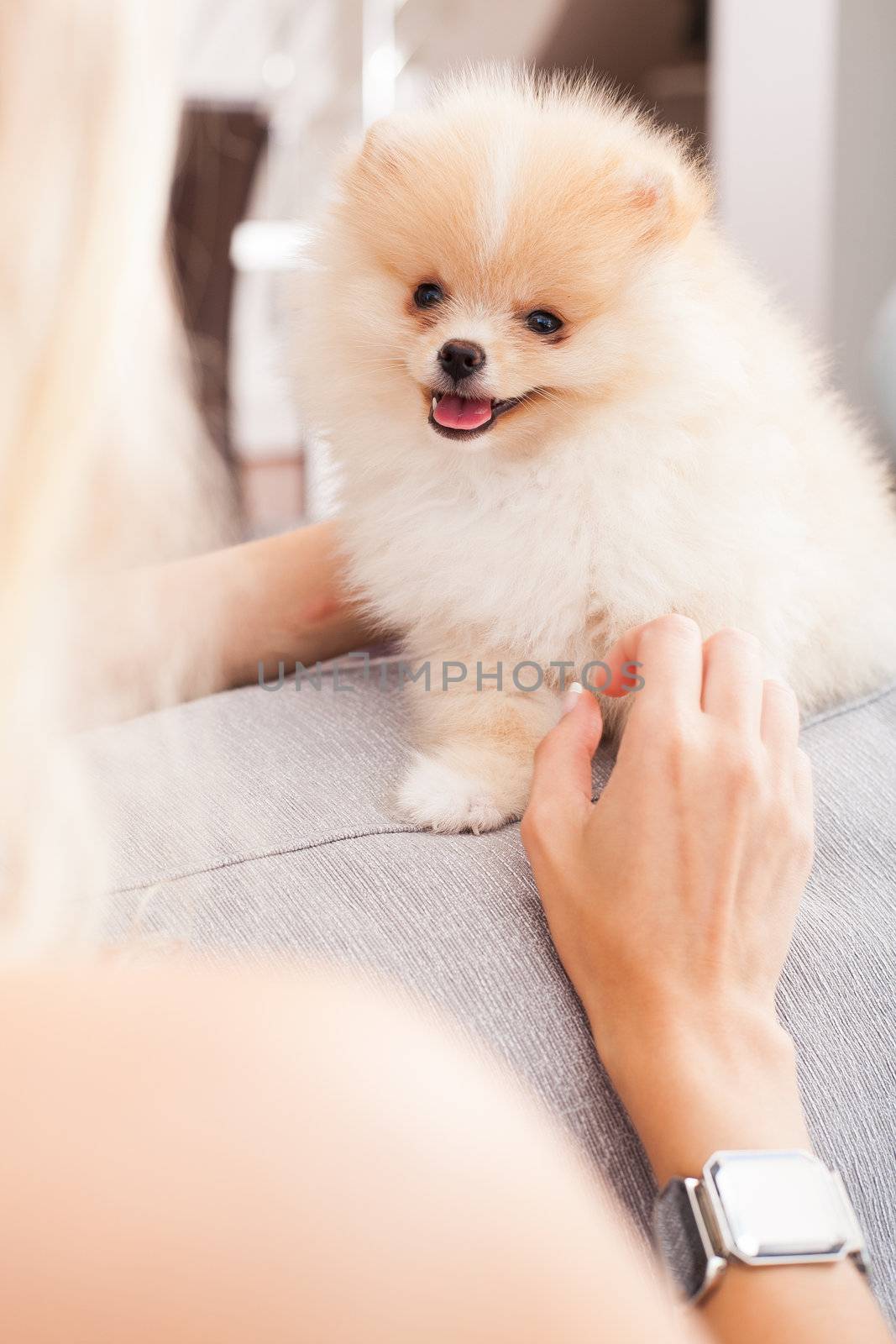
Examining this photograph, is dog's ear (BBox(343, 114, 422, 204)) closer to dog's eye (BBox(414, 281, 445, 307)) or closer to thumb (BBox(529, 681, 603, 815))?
dog's eye (BBox(414, 281, 445, 307))

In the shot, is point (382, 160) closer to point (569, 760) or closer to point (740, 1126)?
point (569, 760)

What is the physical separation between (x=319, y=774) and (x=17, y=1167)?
1.86 feet

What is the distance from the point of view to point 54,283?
44 centimetres

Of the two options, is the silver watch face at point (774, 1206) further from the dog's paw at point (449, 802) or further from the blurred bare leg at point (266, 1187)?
the dog's paw at point (449, 802)

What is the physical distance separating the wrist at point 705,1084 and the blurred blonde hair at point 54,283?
0.29 m

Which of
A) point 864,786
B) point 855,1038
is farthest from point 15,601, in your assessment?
point 864,786

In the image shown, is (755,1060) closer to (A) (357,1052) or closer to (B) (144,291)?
(A) (357,1052)

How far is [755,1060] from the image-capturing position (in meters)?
0.57

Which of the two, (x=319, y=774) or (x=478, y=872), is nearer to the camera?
(x=478, y=872)

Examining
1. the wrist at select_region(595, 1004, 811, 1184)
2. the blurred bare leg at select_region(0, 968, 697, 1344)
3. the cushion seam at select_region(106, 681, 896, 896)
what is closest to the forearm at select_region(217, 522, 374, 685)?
the cushion seam at select_region(106, 681, 896, 896)

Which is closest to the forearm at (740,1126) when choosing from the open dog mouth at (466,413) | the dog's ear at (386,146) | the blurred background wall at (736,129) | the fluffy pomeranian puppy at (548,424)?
the fluffy pomeranian puppy at (548,424)

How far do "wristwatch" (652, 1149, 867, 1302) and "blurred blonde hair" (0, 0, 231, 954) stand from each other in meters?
0.31

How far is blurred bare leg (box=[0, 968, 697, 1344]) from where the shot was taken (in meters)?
0.26

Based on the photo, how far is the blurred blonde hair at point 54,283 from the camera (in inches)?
16.8
